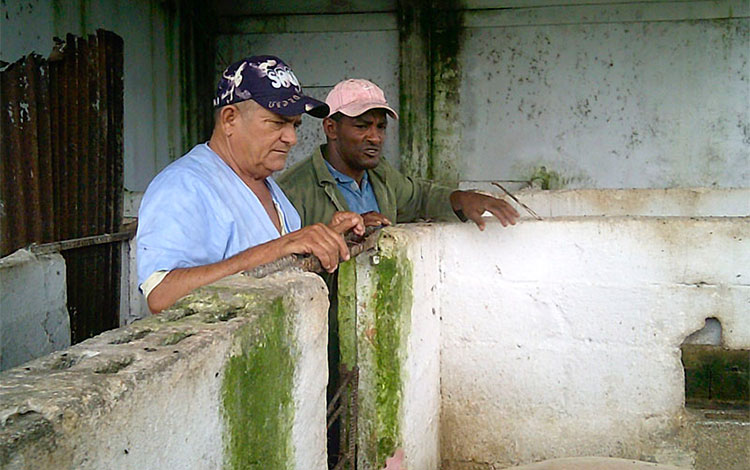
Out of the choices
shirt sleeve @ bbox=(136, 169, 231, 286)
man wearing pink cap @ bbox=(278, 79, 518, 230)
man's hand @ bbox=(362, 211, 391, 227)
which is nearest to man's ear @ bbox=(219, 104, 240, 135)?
shirt sleeve @ bbox=(136, 169, 231, 286)

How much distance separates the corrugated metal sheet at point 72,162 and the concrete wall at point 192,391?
2.56 metres

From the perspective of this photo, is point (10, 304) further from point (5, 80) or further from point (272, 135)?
point (5, 80)

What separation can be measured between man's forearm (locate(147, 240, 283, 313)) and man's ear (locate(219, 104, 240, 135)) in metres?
0.47

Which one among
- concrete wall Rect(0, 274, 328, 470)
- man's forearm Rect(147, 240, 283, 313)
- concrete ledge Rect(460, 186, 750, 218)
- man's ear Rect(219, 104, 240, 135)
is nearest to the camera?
concrete wall Rect(0, 274, 328, 470)

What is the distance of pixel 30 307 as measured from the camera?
9.41ft

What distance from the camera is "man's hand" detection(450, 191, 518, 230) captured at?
2.93 m

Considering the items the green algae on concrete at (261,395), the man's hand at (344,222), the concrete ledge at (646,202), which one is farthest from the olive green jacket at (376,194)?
the green algae on concrete at (261,395)

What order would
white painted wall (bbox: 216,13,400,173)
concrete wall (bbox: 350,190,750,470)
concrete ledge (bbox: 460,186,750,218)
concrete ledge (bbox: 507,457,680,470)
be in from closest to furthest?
concrete ledge (bbox: 507,457,680,470) → concrete wall (bbox: 350,190,750,470) → concrete ledge (bbox: 460,186,750,218) → white painted wall (bbox: 216,13,400,173)

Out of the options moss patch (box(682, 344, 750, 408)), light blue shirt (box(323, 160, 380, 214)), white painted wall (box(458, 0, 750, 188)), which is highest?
white painted wall (box(458, 0, 750, 188))

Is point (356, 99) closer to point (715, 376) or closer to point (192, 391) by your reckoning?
point (715, 376)

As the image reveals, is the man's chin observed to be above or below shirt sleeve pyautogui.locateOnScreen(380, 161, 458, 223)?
above

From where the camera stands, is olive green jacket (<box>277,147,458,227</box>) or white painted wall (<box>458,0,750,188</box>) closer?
olive green jacket (<box>277,147,458,227</box>)

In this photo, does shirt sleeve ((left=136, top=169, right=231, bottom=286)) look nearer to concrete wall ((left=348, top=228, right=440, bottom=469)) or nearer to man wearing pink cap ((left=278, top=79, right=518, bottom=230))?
concrete wall ((left=348, top=228, right=440, bottom=469))

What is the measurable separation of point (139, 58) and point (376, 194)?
4.27m
